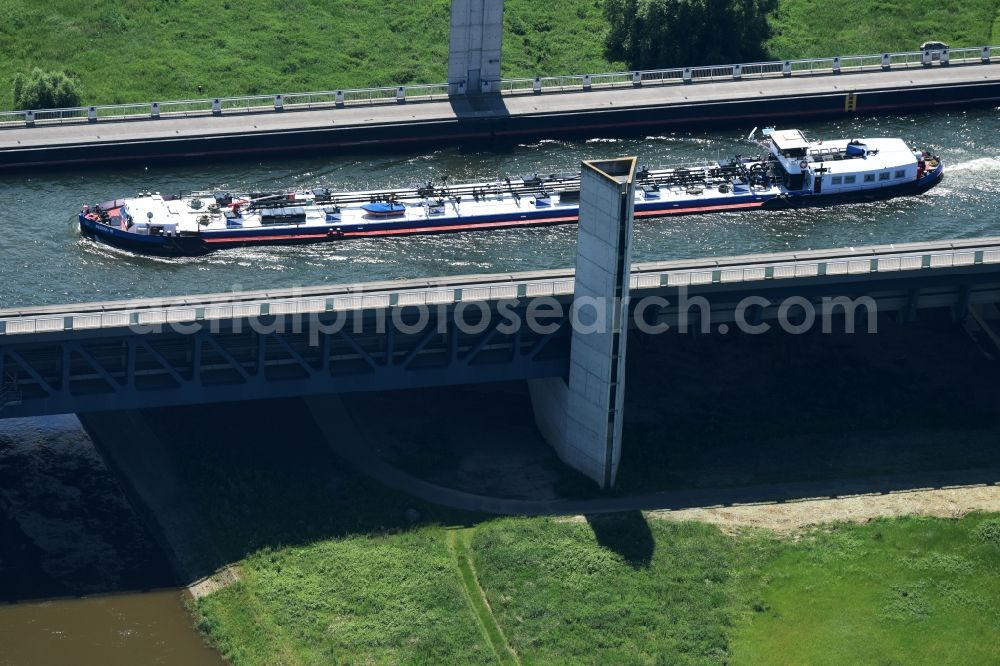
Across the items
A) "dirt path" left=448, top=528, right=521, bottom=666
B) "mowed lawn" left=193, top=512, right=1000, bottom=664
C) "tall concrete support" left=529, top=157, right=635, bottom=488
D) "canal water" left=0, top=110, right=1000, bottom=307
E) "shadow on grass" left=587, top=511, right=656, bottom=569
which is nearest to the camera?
"dirt path" left=448, top=528, right=521, bottom=666

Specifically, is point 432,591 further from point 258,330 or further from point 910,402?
point 910,402

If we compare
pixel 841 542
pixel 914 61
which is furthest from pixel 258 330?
pixel 914 61

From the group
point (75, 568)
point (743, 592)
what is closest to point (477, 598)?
point (743, 592)

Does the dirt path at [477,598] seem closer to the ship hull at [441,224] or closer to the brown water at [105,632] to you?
→ the brown water at [105,632]

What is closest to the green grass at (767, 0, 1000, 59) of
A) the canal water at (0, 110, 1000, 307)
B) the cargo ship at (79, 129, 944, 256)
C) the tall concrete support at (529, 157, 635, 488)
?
the canal water at (0, 110, 1000, 307)

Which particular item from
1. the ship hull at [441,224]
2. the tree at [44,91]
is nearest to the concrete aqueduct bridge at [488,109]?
the tree at [44,91]

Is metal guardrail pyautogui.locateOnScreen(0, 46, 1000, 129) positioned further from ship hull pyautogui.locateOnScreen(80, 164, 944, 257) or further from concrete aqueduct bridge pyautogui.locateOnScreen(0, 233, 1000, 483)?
concrete aqueduct bridge pyautogui.locateOnScreen(0, 233, 1000, 483)

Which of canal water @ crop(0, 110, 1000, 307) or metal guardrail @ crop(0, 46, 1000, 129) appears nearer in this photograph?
canal water @ crop(0, 110, 1000, 307)
